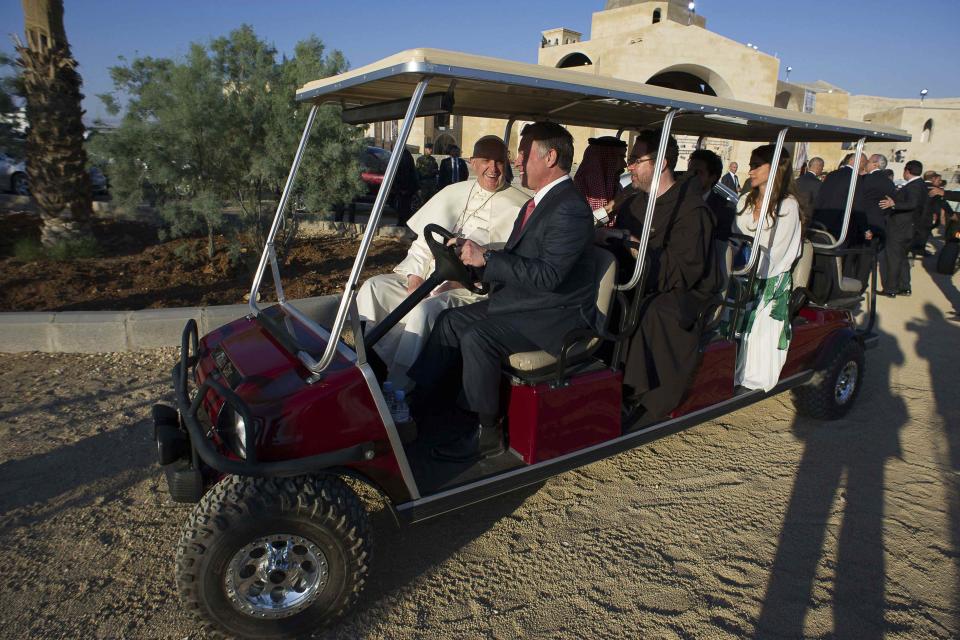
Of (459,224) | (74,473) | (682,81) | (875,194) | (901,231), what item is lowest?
(74,473)

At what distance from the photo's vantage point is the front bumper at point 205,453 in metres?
2.05

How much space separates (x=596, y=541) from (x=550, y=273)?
1327 millimetres

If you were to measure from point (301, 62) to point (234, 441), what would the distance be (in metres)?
5.78

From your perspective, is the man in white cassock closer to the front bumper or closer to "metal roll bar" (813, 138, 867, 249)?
the front bumper

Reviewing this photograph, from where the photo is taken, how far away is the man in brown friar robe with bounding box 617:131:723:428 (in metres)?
3.14

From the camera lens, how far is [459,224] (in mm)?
4309

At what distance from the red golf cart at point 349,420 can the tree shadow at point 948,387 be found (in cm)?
134

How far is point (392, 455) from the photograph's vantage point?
2.39 m

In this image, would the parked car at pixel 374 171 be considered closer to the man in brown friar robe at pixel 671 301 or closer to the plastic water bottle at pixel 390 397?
the man in brown friar robe at pixel 671 301

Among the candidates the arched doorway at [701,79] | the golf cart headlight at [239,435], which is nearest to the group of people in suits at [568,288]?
the golf cart headlight at [239,435]

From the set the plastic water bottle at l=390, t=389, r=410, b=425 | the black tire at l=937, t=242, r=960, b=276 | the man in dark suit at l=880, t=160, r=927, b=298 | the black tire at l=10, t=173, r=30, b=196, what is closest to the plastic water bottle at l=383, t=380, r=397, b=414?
the plastic water bottle at l=390, t=389, r=410, b=425

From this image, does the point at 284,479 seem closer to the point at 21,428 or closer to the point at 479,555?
the point at 479,555

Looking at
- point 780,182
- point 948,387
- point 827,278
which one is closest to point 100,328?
point 780,182

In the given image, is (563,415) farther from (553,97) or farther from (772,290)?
(772,290)
